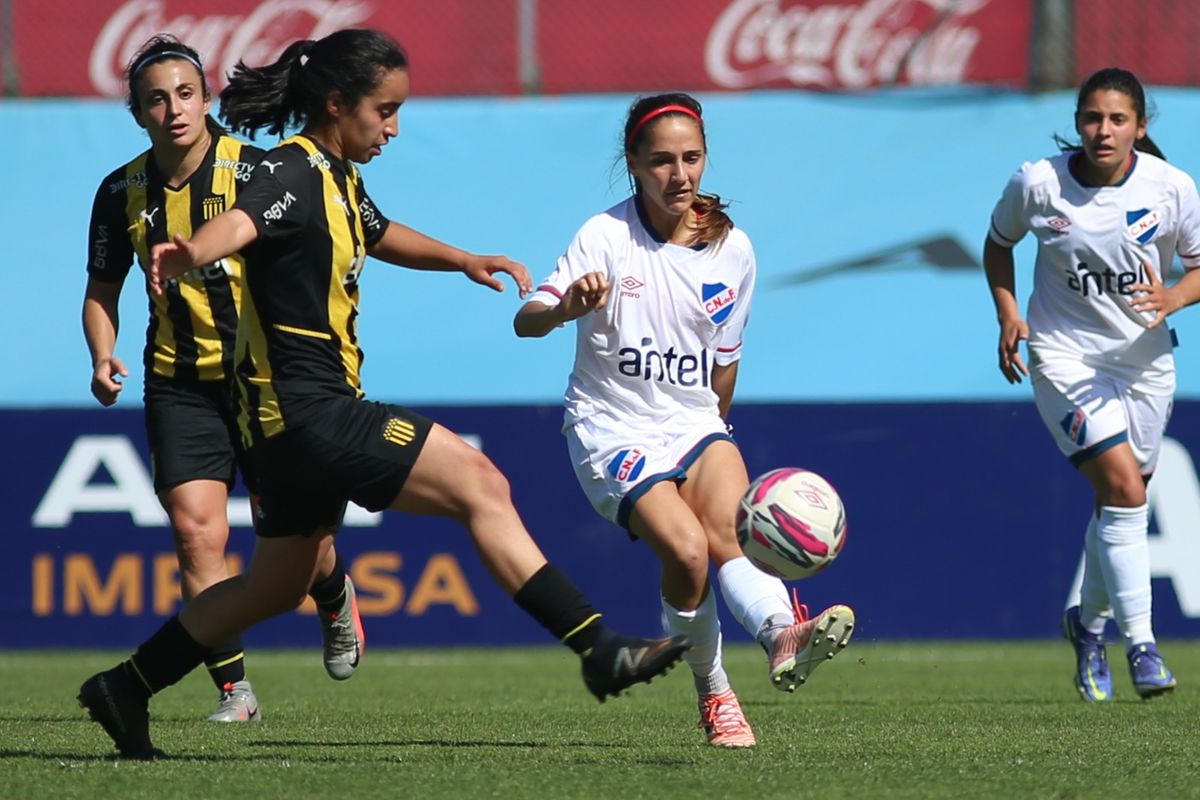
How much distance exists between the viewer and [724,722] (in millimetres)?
5617

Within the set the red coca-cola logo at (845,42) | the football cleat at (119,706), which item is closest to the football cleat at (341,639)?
the football cleat at (119,706)

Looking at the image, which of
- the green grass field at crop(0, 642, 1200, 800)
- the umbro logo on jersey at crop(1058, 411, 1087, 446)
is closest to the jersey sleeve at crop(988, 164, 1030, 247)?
the umbro logo on jersey at crop(1058, 411, 1087, 446)

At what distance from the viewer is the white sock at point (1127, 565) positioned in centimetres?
720

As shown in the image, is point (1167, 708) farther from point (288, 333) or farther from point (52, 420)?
point (52, 420)

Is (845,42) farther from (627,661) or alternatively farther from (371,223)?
(627,661)

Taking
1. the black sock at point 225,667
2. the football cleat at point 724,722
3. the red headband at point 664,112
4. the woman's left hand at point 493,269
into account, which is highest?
the red headband at point 664,112

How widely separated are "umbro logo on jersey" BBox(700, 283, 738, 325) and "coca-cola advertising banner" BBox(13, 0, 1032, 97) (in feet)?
31.2

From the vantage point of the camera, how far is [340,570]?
690 centimetres

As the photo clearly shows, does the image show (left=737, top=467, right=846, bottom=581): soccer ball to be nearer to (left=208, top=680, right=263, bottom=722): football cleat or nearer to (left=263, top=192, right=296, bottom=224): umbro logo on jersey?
(left=263, top=192, right=296, bottom=224): umbro logo on jersey

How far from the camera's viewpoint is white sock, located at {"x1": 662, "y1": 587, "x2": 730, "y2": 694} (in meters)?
5.62

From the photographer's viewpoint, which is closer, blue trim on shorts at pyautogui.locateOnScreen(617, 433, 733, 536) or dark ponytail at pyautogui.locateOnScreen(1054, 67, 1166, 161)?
blue trim on shorts at pyautogui.locateOnScreen(617, 433, 733, 536)

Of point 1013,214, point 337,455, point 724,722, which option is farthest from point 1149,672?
point 337,455

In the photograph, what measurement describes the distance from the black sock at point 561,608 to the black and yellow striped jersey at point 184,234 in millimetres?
2069

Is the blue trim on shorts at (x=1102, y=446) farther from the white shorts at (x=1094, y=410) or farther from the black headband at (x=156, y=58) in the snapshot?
the black headband at (x=156, y=58)
